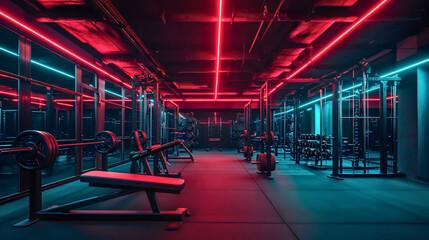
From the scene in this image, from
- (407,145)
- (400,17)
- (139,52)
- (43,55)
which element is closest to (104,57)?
(139,52)

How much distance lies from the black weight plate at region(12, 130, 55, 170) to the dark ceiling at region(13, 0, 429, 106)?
5.54ft

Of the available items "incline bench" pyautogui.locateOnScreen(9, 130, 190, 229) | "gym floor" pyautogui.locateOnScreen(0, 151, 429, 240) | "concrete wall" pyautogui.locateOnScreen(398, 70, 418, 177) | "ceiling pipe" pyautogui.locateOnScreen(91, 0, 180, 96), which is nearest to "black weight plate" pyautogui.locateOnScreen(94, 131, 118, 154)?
"gym floor" pyautogui.locateOnScreen(0, 151, 429, 240)

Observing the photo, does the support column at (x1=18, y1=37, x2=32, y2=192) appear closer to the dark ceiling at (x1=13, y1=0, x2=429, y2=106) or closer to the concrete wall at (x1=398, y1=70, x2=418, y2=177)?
the dark ceiling at (x1=13, y1=0, x2=429, y2=106)

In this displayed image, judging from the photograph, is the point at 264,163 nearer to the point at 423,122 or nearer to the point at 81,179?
the point at 423,122

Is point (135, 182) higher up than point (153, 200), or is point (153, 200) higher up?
point (135, 182)

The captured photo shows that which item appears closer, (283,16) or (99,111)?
(283,16)

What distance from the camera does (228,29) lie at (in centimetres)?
397

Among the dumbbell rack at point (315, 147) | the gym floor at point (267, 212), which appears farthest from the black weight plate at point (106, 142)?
the dumbbell rack at point (315, 147)

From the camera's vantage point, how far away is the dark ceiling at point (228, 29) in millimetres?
2969

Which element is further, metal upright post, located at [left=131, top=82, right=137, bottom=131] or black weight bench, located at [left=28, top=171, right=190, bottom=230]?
metal upright post, located at [left=131, top=82, right=137, bottom=131]

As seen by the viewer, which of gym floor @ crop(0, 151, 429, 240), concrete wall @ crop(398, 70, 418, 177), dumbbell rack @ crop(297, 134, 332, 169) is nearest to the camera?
gym floor @ crop(0, 151, 429, 240)

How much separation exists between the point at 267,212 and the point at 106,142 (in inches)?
101

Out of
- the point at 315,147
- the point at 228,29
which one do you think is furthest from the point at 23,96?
the point at 315,147

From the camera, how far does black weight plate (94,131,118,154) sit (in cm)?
304
